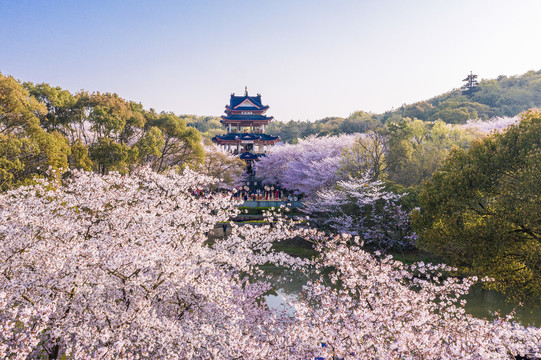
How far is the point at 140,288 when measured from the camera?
655 cm

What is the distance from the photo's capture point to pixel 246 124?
4119 centimetres

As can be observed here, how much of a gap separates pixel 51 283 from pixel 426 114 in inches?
2549

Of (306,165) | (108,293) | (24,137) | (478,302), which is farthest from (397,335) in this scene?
(306,165)

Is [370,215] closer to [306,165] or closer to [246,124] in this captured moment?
[306,165]

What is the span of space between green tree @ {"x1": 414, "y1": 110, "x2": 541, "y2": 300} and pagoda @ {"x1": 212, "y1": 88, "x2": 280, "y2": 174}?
27698 mm

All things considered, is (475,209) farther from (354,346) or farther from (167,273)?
(167,273)

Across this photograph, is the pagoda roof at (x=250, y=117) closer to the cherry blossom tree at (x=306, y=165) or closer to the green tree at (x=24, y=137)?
the cherry blossom tree at (x=306, y=165)

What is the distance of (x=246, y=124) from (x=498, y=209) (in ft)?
115

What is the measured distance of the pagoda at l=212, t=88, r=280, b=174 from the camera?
36.9 m

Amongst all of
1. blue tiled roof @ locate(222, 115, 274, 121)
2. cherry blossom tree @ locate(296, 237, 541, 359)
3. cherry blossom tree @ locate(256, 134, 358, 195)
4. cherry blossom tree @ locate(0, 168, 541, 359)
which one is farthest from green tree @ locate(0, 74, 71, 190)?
blue tiled roof @ locate(222, 115, 274, 121)

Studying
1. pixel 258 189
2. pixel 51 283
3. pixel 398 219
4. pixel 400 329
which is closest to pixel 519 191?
pixel 400 329

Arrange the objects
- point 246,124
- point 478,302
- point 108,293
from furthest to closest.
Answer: point 246,124, point 478,302, point 108,293

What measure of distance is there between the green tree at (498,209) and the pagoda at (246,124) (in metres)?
27.7

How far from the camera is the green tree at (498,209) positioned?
27.6ft
